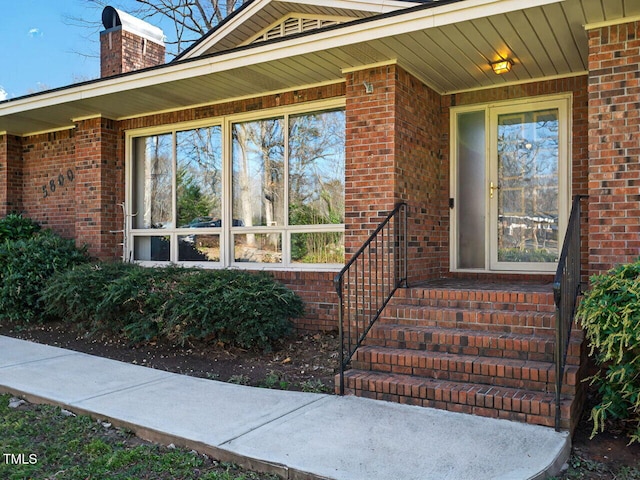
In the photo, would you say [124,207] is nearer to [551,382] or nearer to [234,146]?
[234,146]

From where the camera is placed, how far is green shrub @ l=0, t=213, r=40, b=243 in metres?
8.59

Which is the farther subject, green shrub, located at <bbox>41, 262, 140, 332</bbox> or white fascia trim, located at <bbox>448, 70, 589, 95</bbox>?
green shrub, located at <bbox>41, 262, 140, 332</bbox>

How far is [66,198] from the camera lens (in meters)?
9.00

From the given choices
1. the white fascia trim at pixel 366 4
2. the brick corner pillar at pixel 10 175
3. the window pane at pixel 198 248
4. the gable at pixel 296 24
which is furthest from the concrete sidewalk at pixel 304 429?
the brick corner pillar at pixel 10 175

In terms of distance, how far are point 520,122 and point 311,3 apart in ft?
9.26

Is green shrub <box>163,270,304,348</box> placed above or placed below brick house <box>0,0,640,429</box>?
below

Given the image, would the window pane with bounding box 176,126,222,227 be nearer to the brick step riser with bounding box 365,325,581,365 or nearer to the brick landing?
the brick landing

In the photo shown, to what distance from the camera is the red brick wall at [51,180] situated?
8.97 m

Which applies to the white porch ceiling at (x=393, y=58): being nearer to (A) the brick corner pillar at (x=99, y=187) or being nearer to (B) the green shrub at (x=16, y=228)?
(A) the brick corner pillar at (x=99, y=187)

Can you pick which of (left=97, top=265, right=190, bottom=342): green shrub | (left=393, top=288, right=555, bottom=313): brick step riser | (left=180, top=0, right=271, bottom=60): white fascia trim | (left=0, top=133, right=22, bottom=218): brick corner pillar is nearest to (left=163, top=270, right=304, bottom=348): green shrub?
(left=97, top=265, right=190, bottom=342): green shrub

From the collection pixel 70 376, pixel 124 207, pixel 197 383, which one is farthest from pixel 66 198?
pixel 197 383

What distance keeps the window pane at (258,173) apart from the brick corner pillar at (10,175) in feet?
15.5

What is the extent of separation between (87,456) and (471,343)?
2.85m

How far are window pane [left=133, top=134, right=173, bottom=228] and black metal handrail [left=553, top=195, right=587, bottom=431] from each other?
553cm
